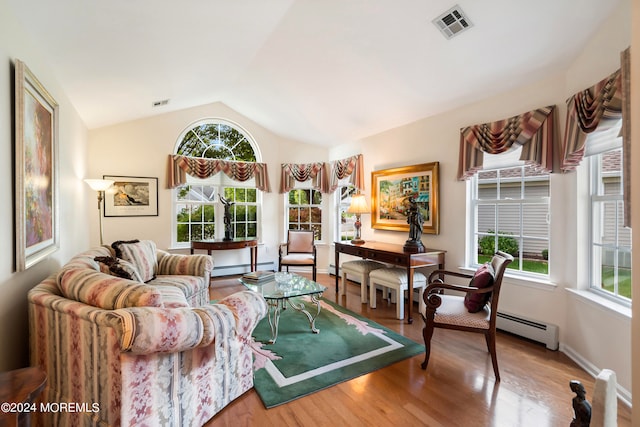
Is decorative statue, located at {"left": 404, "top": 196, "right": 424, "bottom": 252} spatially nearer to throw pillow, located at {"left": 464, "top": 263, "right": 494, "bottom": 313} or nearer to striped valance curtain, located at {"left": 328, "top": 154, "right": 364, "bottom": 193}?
throw pillow, located at {"left": 464, "top": 263, "right": 494, "bottom": 313}

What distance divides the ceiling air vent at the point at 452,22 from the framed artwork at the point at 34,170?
9.54ft

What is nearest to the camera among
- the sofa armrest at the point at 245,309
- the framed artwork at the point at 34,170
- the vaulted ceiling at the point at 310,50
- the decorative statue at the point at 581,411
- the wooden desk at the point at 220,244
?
the decorative statue at the point at 581,411

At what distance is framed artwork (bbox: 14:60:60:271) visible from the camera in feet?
5.70

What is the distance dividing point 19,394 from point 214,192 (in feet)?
15.2

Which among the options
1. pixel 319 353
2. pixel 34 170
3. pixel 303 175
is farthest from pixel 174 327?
pixel 303 175

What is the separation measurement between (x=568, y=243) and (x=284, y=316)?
2863 millimetres

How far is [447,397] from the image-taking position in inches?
78.5

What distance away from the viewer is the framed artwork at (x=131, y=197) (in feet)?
14.9

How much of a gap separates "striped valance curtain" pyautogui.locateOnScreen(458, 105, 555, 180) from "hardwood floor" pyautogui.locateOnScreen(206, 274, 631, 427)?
170cm

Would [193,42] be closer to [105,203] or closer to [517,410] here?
[105,203]

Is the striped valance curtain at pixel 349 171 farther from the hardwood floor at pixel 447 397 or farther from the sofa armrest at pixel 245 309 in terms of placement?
the sofa armrest at pixel 245 309

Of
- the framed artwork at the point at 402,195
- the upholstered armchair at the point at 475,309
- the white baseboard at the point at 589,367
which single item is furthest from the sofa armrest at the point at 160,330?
the framed artwork at the point at 402,195

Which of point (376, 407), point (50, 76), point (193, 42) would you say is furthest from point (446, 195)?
point (50, 76)

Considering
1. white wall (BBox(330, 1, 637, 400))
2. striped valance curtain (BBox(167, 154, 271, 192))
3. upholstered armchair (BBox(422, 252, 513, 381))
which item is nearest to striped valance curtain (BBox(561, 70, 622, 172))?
white wall (BBox(330, 1, 637, 400))
